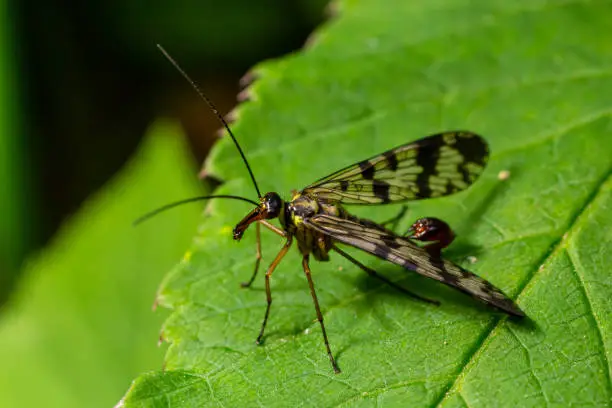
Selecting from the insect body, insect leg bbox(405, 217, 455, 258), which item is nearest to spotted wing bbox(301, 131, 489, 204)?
the insect body

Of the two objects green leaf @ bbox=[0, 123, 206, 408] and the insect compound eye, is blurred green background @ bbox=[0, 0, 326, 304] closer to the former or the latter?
green leaf @ bbox=[0, 123, 206, 408]

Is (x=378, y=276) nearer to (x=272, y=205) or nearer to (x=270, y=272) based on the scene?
(x=270, y=272)

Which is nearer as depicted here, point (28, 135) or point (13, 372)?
point (13, 372)

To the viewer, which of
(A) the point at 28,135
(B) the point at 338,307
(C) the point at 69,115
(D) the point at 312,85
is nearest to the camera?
(B) the point at 338,307

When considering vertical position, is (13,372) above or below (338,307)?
below

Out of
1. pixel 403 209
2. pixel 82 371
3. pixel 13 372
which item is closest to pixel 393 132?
pixel 403 209

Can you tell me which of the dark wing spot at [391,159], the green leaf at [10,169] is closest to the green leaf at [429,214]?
the dark wing spot at [391,159]

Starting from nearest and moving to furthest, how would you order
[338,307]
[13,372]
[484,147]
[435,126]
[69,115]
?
[338,307] → [484,147] → [435,126] → [13,372] → [69,115]

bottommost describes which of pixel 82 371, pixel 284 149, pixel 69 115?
pixel 82 371

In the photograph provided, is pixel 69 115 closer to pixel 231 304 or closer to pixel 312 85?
pixel 312 85
